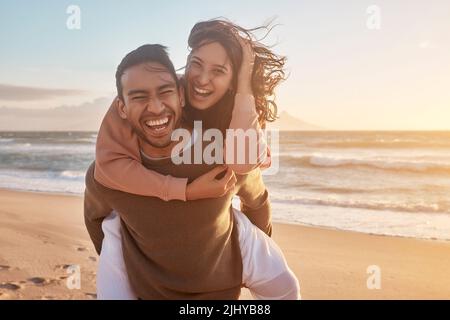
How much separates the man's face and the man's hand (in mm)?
250

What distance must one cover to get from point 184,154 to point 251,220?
68cm

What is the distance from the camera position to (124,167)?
2.40 metres

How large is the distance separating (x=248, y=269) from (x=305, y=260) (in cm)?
271

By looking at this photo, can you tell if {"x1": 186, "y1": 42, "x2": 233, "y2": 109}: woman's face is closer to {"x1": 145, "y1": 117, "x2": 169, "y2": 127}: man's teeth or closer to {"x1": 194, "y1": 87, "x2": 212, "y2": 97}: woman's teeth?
{"x1": 194, "y1": 87, "x2": 212, "y2": 97}: woman's teeth

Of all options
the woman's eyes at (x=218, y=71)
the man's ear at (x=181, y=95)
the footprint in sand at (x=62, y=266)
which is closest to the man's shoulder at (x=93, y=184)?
the man's ear at (x=181, y=95)

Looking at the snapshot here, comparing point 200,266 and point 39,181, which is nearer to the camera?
point 200,266

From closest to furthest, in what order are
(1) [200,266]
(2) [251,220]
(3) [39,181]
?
(1) [200,266], (2) [251,220], (3) [39,181]

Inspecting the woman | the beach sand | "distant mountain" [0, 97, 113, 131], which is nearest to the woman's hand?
the woman

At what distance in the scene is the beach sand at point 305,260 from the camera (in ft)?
13.9

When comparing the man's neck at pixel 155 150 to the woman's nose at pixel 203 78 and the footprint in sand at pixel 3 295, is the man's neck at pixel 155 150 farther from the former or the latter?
the footprint in sand at pixel 3 295

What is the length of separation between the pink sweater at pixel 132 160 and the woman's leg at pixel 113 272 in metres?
0.31

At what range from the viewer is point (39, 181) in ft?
38.6
